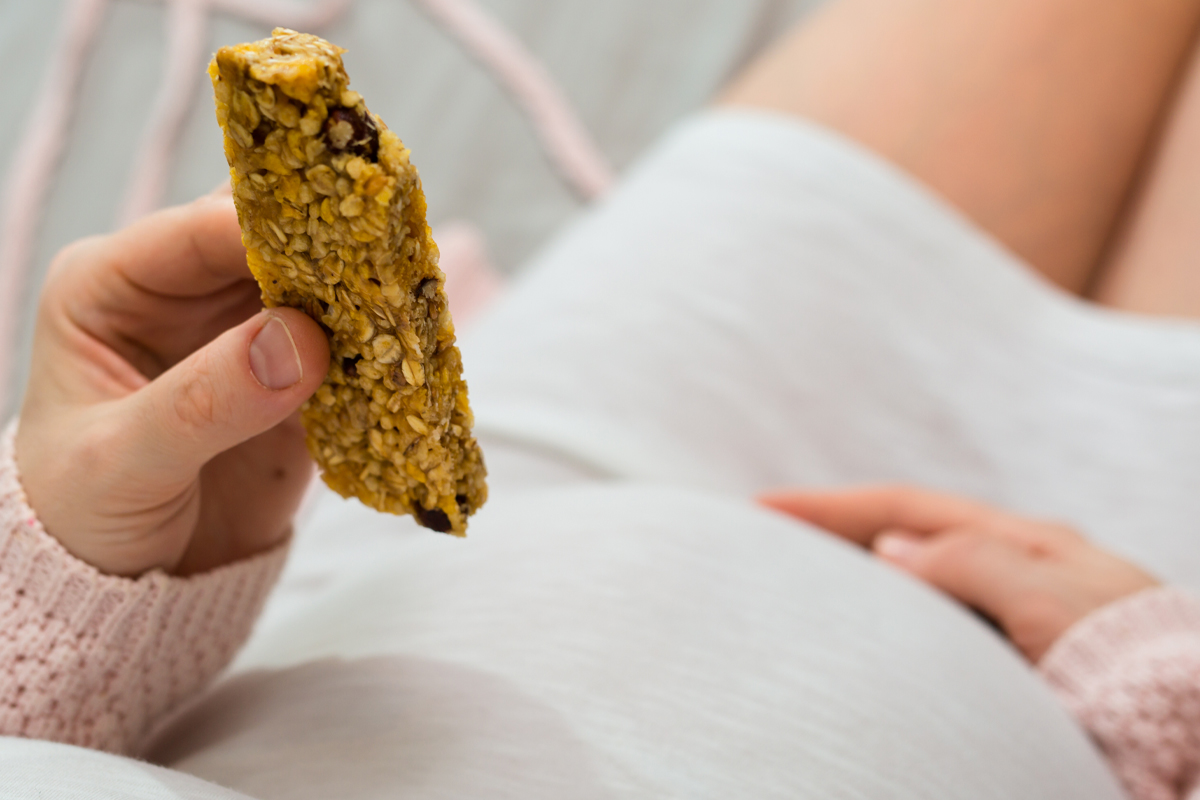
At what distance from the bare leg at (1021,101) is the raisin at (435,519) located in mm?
649

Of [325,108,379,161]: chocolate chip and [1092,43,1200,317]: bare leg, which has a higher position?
[325,108,379,161]: chocolate chip

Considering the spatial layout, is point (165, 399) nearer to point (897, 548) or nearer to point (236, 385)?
point (236, 385)

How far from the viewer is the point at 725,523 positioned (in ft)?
1.66

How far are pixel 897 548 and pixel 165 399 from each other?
1.68 feet

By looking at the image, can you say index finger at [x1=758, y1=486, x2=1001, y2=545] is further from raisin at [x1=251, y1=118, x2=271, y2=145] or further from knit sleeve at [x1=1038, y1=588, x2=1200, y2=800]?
raisin at [x1=251, y1=118, x2=271, y2=145]

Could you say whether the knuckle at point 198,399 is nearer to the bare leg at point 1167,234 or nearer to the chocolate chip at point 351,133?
the chocolate chip at point 351,133

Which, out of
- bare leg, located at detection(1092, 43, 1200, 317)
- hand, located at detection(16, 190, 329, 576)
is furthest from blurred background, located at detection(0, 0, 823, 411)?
hand, located at detection(16, 190, 329, 576)

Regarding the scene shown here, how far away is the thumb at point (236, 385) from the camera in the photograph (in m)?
0.32

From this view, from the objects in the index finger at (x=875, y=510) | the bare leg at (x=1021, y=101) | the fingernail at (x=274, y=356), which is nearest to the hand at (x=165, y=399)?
the fingernail at (x=274, y=356)

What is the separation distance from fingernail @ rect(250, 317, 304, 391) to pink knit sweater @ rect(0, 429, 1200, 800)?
0.13 m

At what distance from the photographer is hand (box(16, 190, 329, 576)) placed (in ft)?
1.07

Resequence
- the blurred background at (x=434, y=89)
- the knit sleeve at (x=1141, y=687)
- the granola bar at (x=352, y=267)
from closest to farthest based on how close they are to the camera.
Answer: the granola bar at (x=352, y=267), the knit sleeve at (x=1141, y=687), the blurred background at (x=434, y=89)

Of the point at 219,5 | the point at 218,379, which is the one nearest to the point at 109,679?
the point at 218,379

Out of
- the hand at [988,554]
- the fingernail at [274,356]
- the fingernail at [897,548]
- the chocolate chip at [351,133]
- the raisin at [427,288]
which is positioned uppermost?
the chocolate chip at [351,133]
